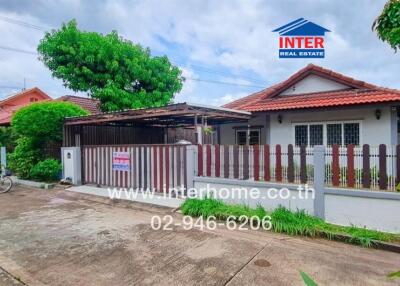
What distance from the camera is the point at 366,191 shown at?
4.88 metres

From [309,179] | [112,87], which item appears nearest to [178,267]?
[309,179]

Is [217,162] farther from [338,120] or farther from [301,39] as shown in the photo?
[301,39]

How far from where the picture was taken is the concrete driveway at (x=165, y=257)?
11.6 ft

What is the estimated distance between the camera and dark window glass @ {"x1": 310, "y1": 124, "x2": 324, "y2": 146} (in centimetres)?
1011

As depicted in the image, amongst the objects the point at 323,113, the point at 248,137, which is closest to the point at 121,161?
the point at 248,137

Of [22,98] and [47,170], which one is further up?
[22,98]

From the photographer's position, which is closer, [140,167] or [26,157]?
[140,167]

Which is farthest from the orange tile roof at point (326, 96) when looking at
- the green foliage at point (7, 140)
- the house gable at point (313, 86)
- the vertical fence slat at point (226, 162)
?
the green foliage at point (7, 140)

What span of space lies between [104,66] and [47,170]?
5.76 m

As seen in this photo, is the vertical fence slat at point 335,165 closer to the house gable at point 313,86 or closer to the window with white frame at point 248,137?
the house gable at point 313,86

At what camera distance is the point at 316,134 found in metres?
10.2

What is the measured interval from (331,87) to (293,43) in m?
2.21

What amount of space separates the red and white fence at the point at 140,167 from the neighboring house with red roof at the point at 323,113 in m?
4.57

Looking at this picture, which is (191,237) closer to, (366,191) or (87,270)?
(87,270)
